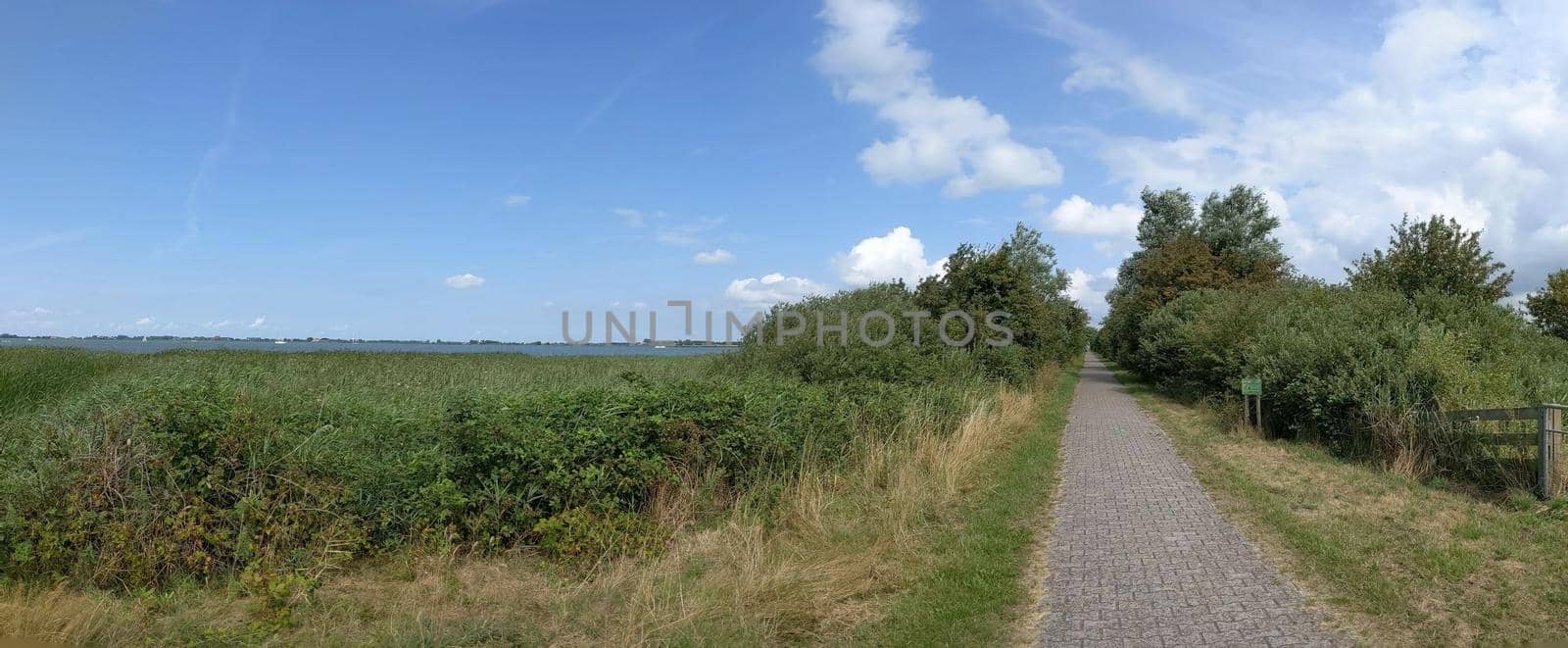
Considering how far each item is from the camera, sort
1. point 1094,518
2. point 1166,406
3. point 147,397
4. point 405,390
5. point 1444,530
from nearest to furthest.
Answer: point 147,397 < point 1444,530 < point 1094,518 < point 405,390 < point 1166,406

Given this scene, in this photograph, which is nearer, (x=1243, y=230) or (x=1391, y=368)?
(x=1391, y=368)

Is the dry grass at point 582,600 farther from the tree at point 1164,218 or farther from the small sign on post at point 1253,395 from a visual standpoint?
the tree at point 1164,218

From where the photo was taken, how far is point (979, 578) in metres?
5.79

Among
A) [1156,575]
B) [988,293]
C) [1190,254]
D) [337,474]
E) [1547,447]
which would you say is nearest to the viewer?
[1156,575]

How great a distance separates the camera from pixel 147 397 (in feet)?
20.0

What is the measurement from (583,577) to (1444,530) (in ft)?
22.7

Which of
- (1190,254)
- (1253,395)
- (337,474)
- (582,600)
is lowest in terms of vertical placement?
(582,600)

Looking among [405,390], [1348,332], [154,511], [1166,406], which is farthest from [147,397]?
[1166,406]

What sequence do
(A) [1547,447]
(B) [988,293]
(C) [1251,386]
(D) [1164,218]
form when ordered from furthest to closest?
(D) [1164,218], (B) [988,293], (C) [1251,386], (A) [1547,447]

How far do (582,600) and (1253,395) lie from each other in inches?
504

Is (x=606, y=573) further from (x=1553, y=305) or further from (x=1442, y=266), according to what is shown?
(x=1553, y=305)

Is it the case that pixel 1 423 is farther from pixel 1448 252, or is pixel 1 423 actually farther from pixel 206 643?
pixel 1448 252

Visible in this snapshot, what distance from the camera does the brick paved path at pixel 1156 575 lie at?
4648mm

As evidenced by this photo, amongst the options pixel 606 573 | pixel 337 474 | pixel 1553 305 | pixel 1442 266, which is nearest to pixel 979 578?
pixel 606 573
